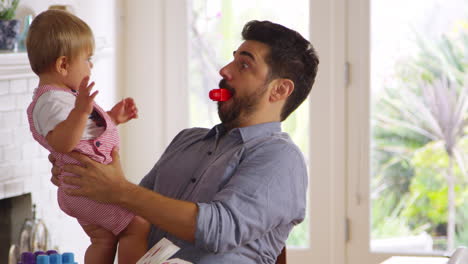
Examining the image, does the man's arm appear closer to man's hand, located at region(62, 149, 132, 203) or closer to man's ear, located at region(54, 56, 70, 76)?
man's hand, located at region(62, 149, 132, 203)

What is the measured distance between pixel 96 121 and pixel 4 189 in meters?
0.91

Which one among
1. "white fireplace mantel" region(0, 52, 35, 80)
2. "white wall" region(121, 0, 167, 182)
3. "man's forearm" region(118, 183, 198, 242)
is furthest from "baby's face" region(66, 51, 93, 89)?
"white wall" region(121, 0, 167, 182)

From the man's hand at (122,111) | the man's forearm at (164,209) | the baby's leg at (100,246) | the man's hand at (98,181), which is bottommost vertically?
the baby's leg at (100,246)

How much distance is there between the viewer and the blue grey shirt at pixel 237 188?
7.00 ft

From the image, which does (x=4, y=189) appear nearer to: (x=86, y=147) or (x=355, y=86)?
(x=86, y=147)

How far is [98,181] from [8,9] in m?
1.18

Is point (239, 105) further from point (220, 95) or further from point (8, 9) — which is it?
point (8, 9)

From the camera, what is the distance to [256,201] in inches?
85.7

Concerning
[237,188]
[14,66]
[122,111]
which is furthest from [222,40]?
[237,188]

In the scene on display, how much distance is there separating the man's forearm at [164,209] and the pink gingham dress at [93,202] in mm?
221

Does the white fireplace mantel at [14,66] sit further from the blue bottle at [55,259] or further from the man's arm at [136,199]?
the man's arm at [136,199]

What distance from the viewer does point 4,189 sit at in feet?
10.3

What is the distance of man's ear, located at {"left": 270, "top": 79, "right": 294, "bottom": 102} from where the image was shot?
2.42m

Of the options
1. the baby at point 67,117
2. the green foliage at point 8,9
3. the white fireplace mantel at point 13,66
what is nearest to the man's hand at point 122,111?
the baby at point 67,117
